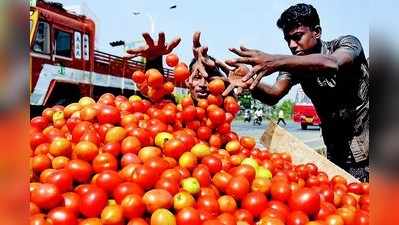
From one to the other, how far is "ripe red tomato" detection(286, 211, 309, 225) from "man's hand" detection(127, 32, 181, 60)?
158cm

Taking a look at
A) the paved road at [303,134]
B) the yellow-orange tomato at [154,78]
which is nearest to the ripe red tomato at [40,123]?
the yellow-orange tomato at [154,78]

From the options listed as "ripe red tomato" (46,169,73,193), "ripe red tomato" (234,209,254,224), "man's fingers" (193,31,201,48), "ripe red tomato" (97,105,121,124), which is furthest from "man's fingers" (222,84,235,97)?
"ripe red tomato" (46,169,73,193)

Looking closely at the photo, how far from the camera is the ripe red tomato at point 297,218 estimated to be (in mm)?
2062

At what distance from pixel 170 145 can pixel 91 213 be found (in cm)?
64

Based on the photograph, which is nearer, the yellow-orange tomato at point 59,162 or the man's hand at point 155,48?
the yellow-orange tomato at point 59,162

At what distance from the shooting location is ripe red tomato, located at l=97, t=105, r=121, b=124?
2658mm

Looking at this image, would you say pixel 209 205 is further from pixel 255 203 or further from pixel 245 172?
pixel 245 172

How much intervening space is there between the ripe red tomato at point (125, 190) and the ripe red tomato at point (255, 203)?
51cm

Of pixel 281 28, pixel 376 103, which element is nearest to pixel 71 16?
pixel 281 28

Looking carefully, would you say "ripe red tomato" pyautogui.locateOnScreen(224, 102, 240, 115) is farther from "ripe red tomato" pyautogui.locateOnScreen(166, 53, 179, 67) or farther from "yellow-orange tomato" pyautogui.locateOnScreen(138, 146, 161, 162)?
"yellow-orange tomato" pyautogui.locateOnScreen(138, 146, 161, 162)

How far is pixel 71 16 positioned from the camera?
408 inches

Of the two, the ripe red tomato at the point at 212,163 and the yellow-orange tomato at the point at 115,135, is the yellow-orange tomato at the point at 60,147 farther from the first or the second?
the ripe red tomato at the point at 212,163

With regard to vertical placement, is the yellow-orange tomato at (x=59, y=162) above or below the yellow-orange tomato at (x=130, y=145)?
below

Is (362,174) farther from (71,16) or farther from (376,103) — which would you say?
(71,16)
